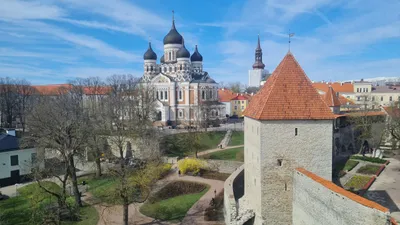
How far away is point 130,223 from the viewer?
18172 mm

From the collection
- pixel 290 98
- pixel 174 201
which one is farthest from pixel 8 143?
pixel 290 98

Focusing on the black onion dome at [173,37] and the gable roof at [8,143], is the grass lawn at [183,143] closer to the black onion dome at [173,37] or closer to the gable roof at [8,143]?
the gable roof at [8,143]

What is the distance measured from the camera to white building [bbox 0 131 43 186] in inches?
1057

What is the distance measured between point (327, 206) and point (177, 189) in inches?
601

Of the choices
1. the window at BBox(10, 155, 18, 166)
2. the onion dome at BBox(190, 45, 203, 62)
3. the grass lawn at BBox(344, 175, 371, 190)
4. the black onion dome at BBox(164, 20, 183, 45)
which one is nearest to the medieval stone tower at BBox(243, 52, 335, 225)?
the grass lawn at BBox(344, 175, 371, 190)

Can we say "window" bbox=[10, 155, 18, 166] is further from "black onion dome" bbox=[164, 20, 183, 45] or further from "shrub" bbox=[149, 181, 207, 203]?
"black onion dome" bbox=[164, 20, 183, 45]

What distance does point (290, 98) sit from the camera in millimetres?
13906

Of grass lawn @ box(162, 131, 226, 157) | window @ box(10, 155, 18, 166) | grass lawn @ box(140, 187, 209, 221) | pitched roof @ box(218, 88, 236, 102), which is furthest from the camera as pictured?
pitched roof @ box(218, 88, 236, 102)

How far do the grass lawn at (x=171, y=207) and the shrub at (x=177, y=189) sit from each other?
2.02ft

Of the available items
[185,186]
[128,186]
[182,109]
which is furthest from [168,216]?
[182,109]

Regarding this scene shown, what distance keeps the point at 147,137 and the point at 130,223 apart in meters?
13.0

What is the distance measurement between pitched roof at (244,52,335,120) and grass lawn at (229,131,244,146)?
27.3 m

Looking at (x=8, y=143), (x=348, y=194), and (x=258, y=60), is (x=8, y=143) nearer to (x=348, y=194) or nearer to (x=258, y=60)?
(x=348, y=194)

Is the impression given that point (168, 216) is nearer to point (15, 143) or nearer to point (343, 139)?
point (15, 143)
